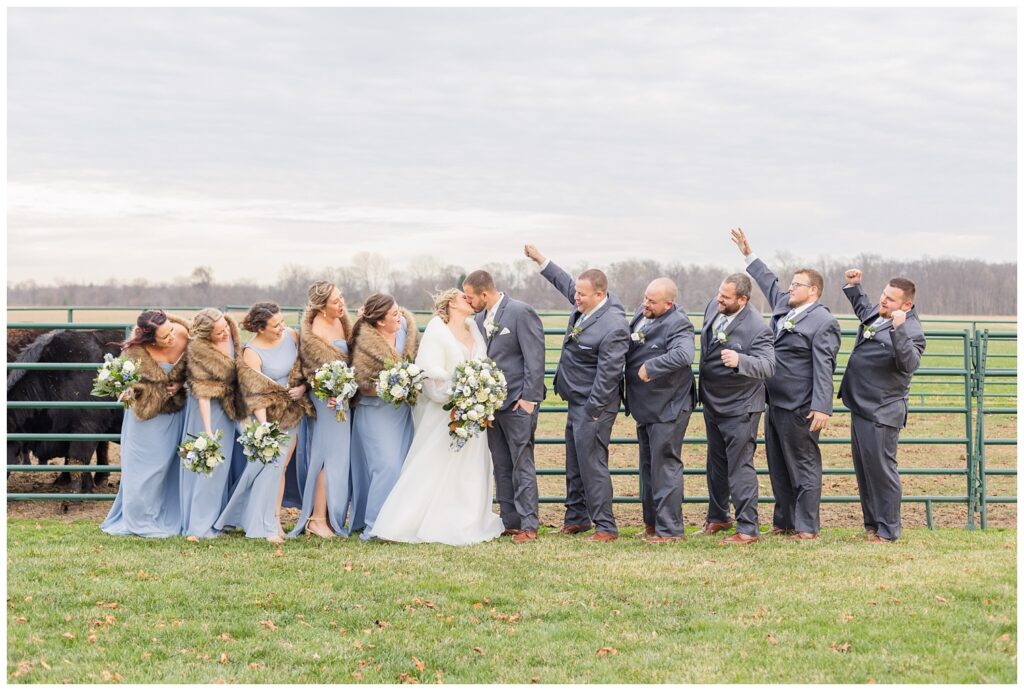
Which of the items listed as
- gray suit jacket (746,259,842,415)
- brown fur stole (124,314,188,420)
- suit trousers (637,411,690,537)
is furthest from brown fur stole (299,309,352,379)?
gray suit jacket (746,259,842,415)

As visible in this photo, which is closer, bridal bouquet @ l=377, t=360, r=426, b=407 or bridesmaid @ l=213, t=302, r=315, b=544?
bridal bouquet @ l=377, t=360, r=426, b=407

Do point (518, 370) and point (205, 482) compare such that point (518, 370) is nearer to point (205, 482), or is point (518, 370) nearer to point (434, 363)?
point (434, 363)

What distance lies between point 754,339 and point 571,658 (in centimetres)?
353

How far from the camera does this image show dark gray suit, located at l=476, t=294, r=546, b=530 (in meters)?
8.66

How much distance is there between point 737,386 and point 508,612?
2.99m

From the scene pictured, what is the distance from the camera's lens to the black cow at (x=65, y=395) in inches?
457

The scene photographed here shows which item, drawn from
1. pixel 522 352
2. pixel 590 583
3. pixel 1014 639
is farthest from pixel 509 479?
pixel 1014 639

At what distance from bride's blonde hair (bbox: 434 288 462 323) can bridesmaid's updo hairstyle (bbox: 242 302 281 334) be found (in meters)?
1.23

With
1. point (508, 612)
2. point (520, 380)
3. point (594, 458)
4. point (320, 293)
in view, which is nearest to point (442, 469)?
point (520, 380)

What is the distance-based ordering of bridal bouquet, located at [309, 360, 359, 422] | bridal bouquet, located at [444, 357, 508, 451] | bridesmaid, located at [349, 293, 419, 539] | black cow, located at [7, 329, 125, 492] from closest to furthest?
bridal bouquet, located at [444, 357, 508, 451]
bridal bouquet, located at [309, 360, 359, 422]
bridesmaid, located at [349, 293, 419, 539]
black cow, located at [7, 329, 125, 492]

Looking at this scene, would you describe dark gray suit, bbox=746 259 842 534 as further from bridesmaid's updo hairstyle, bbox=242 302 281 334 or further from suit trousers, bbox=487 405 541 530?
bridesmaid's updo hairstyle, bbox=242 302 281 334

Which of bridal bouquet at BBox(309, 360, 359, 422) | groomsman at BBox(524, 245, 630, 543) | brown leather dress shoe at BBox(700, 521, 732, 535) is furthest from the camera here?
brown leather dress shoe at BBox(700, 521, 732, 535)

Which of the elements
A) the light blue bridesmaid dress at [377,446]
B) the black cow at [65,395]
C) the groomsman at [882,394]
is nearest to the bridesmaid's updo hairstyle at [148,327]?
the light blue bridesmaid dress at [377,446]

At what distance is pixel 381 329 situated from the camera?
8.76 meters
